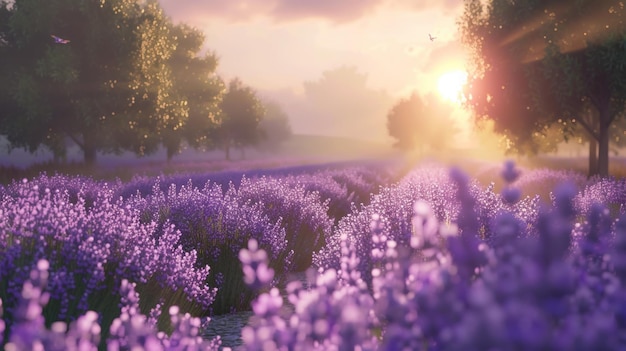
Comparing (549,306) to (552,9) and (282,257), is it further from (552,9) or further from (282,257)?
(552,9)

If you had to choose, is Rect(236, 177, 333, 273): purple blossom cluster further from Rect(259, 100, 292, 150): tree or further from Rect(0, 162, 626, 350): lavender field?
Rect(259, 100, 292, 150): tree

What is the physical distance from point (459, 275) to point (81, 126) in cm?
2425

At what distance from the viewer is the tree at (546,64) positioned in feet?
54.2

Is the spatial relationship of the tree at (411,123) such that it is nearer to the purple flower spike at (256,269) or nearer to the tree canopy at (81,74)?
the tree canopy at (81,74)

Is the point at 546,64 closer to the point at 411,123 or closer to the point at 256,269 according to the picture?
the point at 256,269

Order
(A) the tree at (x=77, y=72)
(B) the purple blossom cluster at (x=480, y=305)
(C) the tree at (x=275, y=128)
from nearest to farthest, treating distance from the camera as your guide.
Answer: (B) the purple blossom cluster at (x=480, y=305), (A) the tree at (x=77, y=72), (C) the tree at (x=275, y=128)

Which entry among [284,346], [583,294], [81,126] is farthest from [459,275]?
[81,126]

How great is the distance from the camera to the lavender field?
65.8 inches

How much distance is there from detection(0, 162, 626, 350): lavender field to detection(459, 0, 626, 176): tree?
749 centimetres

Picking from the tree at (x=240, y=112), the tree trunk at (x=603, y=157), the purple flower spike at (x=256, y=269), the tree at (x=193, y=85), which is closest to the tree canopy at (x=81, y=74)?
the tree at (x=193, y=85)

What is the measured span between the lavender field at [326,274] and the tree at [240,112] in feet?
147

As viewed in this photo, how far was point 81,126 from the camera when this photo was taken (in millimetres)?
24453

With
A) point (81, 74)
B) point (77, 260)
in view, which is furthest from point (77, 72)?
point (77, 260)

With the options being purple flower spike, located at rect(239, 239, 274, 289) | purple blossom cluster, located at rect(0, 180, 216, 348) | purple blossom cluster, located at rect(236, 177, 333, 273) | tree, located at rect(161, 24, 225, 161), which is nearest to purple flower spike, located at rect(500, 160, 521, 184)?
purple flower spike, located at rect(239, 239, 274, 289)
